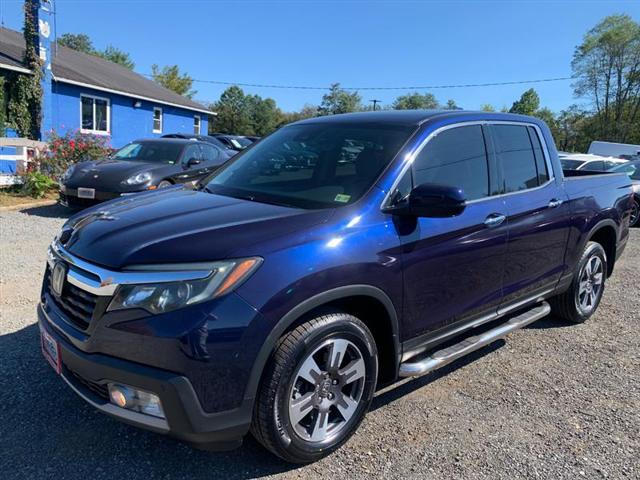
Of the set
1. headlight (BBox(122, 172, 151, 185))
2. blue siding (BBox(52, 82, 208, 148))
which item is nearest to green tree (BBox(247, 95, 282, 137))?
blue siding (BBox(52, 82, 208, 148))

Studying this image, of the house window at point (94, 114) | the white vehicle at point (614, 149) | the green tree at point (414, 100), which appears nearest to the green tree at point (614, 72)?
the green tree at point (414, 100)

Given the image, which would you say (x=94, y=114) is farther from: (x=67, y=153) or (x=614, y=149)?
(x=614, y=149)

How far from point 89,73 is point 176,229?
70.9 ft

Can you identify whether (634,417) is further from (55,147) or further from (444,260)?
(55,147)

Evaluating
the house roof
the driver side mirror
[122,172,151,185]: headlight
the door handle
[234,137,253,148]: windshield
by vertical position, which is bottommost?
[122,172,151,185]: headlight

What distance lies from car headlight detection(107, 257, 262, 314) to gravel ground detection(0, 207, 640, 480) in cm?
95

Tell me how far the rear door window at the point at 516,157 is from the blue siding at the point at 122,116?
18139 millimetres

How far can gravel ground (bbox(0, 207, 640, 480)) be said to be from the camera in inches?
106

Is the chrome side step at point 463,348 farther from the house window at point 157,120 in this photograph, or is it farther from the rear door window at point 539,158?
the house window at point 157,120

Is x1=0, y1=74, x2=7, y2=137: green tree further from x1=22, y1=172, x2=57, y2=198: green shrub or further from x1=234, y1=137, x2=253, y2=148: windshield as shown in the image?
x1=234, y1=137, x2=253, y2=148: windshield

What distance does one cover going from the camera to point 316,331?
2.55 meters

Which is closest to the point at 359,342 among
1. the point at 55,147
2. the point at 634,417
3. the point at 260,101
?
the point at 634,417

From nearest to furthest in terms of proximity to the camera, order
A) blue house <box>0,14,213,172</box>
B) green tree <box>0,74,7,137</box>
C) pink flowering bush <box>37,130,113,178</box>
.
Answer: pink flowering bush <box>37,130,113,178</box>, green tree <box>0,74,7,137</box>, blue house <box>0,14,213,172</box>

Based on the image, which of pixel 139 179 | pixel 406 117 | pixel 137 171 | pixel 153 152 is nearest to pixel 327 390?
pixel 406 117
